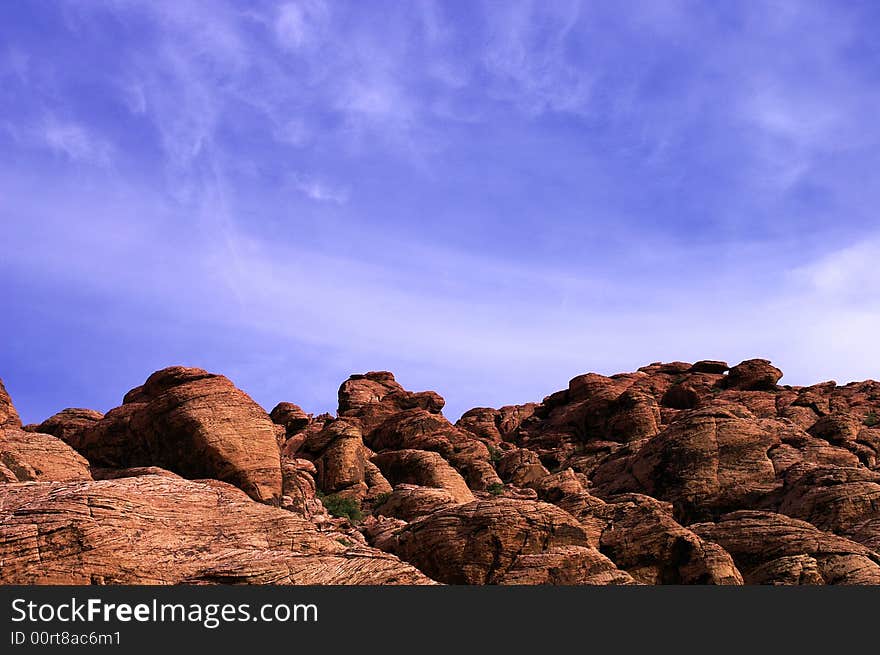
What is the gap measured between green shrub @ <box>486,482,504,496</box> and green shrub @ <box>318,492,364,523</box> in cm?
996

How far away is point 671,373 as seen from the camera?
4724 inches

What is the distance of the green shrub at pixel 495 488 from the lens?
2341 inches

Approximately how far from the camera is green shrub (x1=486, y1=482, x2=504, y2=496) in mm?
59472

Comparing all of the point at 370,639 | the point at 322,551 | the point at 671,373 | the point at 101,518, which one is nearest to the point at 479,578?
the point at 322,551

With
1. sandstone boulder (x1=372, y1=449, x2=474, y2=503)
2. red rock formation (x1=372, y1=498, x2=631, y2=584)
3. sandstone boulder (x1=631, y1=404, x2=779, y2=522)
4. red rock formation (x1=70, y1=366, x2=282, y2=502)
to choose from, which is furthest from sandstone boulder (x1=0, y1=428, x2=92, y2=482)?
sandstone boulder (x1=631, y1=404, x2=779, y2=522)

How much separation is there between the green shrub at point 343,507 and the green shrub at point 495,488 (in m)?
9.96

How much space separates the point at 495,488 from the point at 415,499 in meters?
14.8

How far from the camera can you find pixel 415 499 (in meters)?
47.8

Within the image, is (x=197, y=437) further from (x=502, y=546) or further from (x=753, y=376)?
(x=753, y=376)

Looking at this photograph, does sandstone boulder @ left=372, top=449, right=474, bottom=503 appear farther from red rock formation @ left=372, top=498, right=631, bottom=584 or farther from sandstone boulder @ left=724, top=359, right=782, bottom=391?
Answer: sandstone boulder @ left=724, top=359, right=782, bottom=391

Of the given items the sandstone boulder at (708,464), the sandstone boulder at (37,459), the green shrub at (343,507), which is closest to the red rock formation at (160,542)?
the sandstone boulder at (37,459)

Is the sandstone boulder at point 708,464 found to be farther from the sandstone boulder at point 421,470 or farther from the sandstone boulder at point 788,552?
the sandstone boulder at point 421,470

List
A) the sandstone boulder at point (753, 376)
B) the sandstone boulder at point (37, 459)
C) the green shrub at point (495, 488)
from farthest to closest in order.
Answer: the sandstone boulder at point (753, 376), the green shrub at point (495, 488), the sandstone boulder at point (37, 459)

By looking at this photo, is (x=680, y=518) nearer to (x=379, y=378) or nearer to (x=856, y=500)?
(x=856, y=500)
